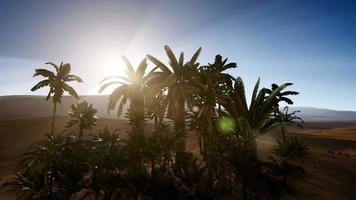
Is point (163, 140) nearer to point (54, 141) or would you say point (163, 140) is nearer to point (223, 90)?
point (223, 90)

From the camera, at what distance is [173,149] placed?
33.6 metres

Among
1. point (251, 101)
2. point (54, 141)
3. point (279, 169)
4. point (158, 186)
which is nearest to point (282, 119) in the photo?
point (251, 101)

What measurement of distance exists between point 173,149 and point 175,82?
7220mm

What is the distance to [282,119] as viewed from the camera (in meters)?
29.6

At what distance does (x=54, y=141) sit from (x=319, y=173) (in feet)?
102

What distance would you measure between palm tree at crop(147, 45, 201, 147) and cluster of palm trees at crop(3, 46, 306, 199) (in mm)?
108

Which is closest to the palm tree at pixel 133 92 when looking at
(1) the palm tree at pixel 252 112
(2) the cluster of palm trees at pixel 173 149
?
(2) the cluster of palm trees at pixel 173 149

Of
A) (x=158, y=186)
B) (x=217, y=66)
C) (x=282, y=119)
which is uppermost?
(x=217, y=66)

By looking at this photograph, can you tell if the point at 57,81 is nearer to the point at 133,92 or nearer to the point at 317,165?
the point at 133,92

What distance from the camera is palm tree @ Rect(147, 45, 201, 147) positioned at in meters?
33.2

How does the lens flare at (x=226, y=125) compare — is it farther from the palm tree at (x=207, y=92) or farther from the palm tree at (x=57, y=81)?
the palm tree at (x=57, y=81)

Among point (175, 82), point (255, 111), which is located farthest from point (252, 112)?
point (175, 82)

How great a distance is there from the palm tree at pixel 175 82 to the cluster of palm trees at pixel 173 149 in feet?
0.35

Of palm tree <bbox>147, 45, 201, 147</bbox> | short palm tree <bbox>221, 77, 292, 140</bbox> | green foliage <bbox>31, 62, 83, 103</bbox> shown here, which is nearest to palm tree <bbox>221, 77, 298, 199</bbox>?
short palm tree <bbox>221, 77, 292, 140</bbox>
